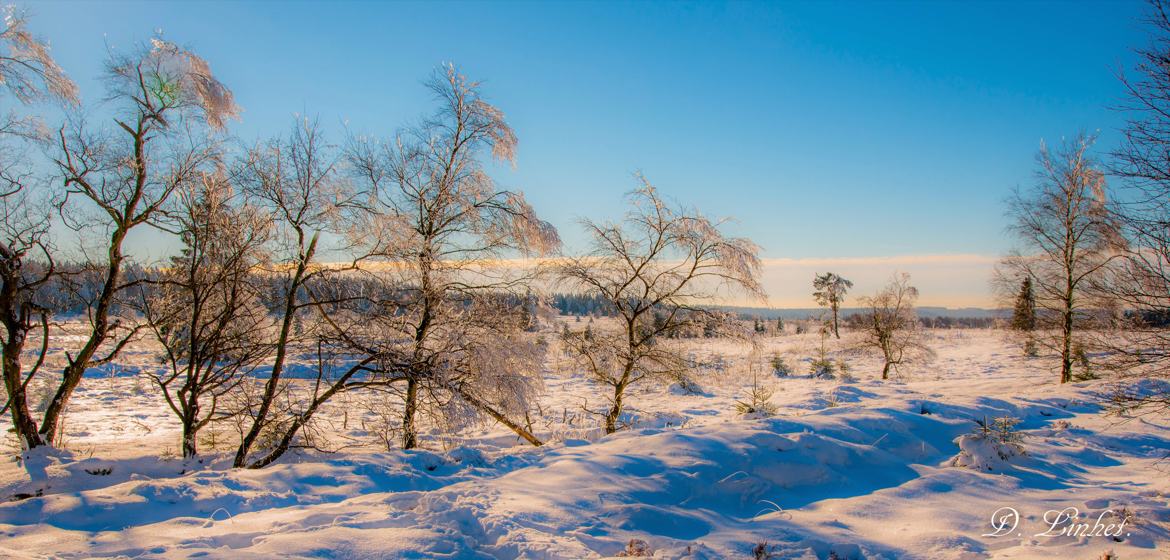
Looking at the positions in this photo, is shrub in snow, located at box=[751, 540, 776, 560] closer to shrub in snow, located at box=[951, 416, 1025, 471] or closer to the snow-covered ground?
the snow-covered ground

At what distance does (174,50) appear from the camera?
8742 millimetres

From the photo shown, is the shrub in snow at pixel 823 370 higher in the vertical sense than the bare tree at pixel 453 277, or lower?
lower

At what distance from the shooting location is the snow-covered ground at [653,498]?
3.59m

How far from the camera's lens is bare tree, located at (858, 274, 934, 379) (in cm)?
2480

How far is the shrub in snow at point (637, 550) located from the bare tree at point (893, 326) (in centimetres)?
2476

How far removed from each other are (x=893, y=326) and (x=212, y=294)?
26573mm

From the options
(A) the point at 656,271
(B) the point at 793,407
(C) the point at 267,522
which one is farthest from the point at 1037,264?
(C) the point at 267,522

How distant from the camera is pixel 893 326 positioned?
81.8 feet

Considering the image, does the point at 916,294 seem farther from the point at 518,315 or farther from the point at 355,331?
the point at 355,331

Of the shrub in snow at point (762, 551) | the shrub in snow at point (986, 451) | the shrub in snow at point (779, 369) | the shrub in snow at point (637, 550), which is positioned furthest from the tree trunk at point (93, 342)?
the shrub in snow at point (779, 369)

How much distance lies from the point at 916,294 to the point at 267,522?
29.2 m

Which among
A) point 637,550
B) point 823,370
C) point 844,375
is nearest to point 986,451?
point 637,550

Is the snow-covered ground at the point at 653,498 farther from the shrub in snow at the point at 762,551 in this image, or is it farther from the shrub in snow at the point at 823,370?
the shrub in snow at the point at 823,370

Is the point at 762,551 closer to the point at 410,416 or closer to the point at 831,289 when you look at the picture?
the point at 410,416
